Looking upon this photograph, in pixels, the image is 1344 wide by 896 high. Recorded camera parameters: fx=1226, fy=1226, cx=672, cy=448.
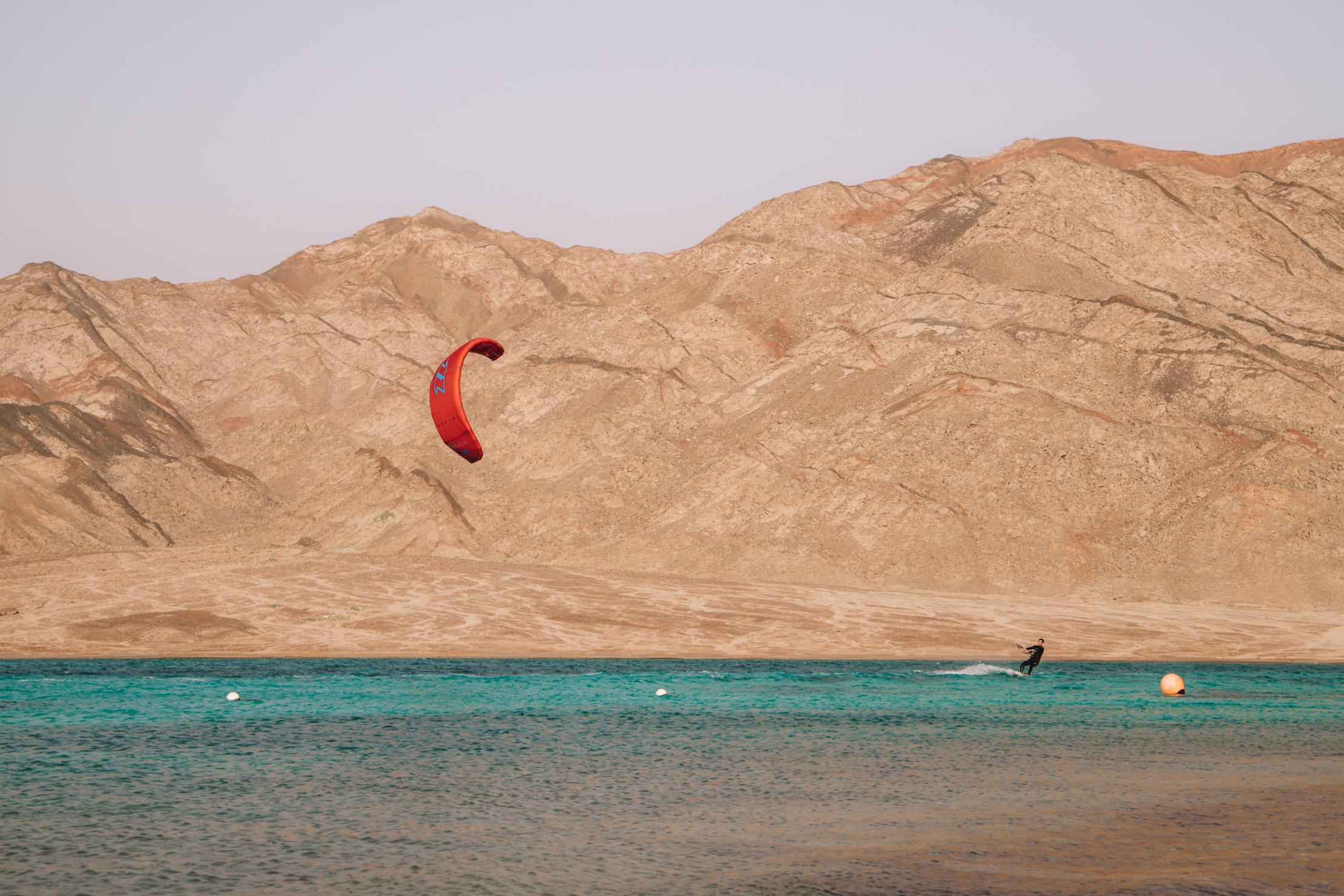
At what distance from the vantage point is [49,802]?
1808cm

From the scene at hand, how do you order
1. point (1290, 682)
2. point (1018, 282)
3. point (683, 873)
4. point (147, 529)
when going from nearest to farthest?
1. point (683, 873)
2. point (1290, 682)
3. point (147, 529)
4. point (1018, 282)

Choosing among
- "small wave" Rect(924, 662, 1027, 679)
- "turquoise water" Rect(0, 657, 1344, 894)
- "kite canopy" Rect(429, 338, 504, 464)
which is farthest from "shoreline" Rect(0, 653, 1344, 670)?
"kite canopy" Rect(429, 338, 504, 464)

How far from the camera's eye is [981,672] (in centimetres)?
4284

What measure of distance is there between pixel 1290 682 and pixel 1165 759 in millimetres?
20536

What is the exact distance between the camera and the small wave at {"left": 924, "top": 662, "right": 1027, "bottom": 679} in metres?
42.1

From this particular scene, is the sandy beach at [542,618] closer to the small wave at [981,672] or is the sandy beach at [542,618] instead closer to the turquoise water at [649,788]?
the small wave at [981,672]

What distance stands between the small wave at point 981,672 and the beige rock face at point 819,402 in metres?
18.8

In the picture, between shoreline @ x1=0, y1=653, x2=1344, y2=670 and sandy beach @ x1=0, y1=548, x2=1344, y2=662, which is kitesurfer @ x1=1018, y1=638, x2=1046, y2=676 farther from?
sandy beach @ x1=0, y1=548, x2=1344, y2=662

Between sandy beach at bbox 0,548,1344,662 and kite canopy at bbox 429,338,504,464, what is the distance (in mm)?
7948

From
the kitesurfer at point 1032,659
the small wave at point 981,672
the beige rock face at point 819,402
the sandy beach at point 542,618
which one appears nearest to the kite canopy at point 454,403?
the sandy beach at point 542,618

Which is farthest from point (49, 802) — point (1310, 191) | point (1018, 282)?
point (1310, 191)

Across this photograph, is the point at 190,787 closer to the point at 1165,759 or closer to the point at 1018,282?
the point at 1165,759

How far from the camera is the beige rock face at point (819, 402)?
6612 centimetres

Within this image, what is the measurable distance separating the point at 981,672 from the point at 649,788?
2549 centimetres
